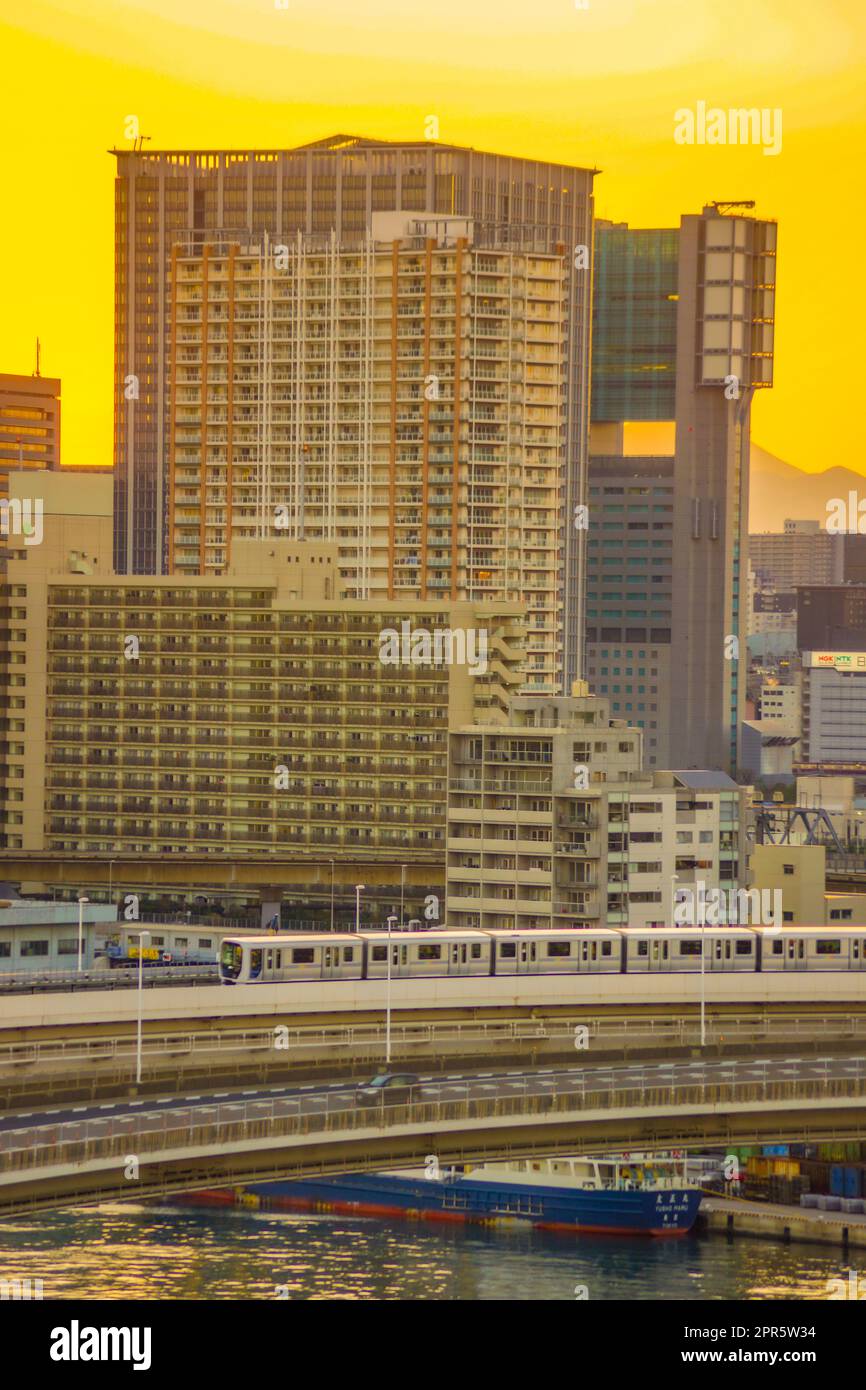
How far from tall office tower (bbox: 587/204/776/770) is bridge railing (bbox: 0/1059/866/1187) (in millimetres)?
104783

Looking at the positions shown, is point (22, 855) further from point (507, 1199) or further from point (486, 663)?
point (507, 1199)

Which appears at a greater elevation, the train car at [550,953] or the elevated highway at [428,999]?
the train car at [550,953]

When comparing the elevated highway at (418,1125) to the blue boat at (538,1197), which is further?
the blue boat at (538,1197)

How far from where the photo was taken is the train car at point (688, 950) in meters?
56.5

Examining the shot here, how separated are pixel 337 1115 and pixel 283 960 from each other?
1613 cm

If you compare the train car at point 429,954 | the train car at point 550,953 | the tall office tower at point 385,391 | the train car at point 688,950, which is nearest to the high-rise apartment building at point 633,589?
the tall office tower at point 385,391

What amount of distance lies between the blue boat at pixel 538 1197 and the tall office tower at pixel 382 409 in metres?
41.9

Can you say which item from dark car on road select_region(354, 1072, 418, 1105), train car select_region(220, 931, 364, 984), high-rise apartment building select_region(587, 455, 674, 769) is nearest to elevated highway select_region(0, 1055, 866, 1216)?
dark car on road select_region(354, 1072, 418, 1105)

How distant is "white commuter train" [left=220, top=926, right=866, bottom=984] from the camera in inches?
2121

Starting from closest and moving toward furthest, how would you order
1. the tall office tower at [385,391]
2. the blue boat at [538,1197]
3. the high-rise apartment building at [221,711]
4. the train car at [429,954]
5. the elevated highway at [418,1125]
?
the elevated highway at [418,1125] < the blue boat at [538,1197] < the train car at [429,954] < the high-rise apartment building at [221,711] < the tall office tower at [385,391]

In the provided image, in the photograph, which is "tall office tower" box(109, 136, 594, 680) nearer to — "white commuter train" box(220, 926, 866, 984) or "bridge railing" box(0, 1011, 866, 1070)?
"white commuter train" box(220, 926, 866, 984)

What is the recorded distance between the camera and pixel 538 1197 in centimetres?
5456

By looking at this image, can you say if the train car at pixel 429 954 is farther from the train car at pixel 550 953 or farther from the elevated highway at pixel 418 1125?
the elevated highway at pixel 418 1125

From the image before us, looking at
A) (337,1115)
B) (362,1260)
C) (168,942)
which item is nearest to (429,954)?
(362,1260)
